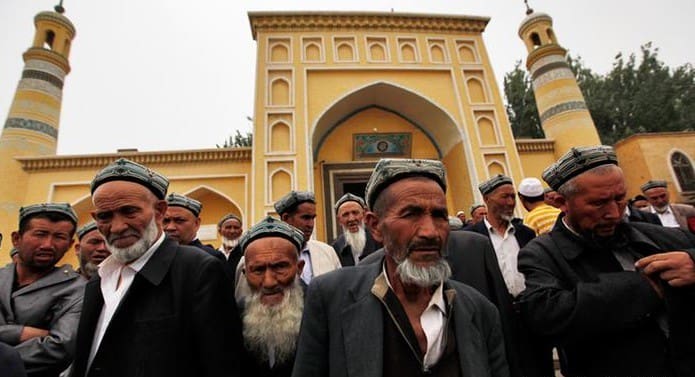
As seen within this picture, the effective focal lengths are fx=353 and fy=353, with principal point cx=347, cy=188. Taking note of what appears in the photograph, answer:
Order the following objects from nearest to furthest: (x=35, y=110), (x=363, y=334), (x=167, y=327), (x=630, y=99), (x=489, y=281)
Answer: (x=363, y=334) → (x=167, y=327) → (x=489, y=281) → (x=35, y=110) → (x=630, y=99)

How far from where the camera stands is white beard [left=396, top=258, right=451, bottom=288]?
1237mm

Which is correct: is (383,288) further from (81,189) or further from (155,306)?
(81,189)

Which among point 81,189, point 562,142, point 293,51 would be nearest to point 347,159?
point 293,51

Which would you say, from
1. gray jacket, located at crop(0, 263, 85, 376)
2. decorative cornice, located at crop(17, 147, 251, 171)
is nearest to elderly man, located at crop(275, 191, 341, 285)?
gray jacket, located at crop(0, 263, 85, 376)

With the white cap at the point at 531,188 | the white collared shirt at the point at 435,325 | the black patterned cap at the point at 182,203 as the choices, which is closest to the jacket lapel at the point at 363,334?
the white collared shirt at the point at 435,325

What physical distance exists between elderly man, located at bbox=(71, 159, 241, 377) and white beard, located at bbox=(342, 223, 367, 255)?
250 cm

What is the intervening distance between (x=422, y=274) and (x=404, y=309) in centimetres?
15

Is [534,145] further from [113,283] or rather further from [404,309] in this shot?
[113,283]

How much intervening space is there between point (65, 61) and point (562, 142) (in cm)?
1749

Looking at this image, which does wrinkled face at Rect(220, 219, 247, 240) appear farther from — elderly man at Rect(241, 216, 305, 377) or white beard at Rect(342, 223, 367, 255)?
elderly man at Rect(241, 216, 305, 377)

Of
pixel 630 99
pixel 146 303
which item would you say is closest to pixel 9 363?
pixel 146 303

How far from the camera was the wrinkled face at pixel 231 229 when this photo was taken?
546 centimetres

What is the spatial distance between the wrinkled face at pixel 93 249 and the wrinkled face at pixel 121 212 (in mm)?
1473

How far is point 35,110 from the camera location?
1142 centimetres
